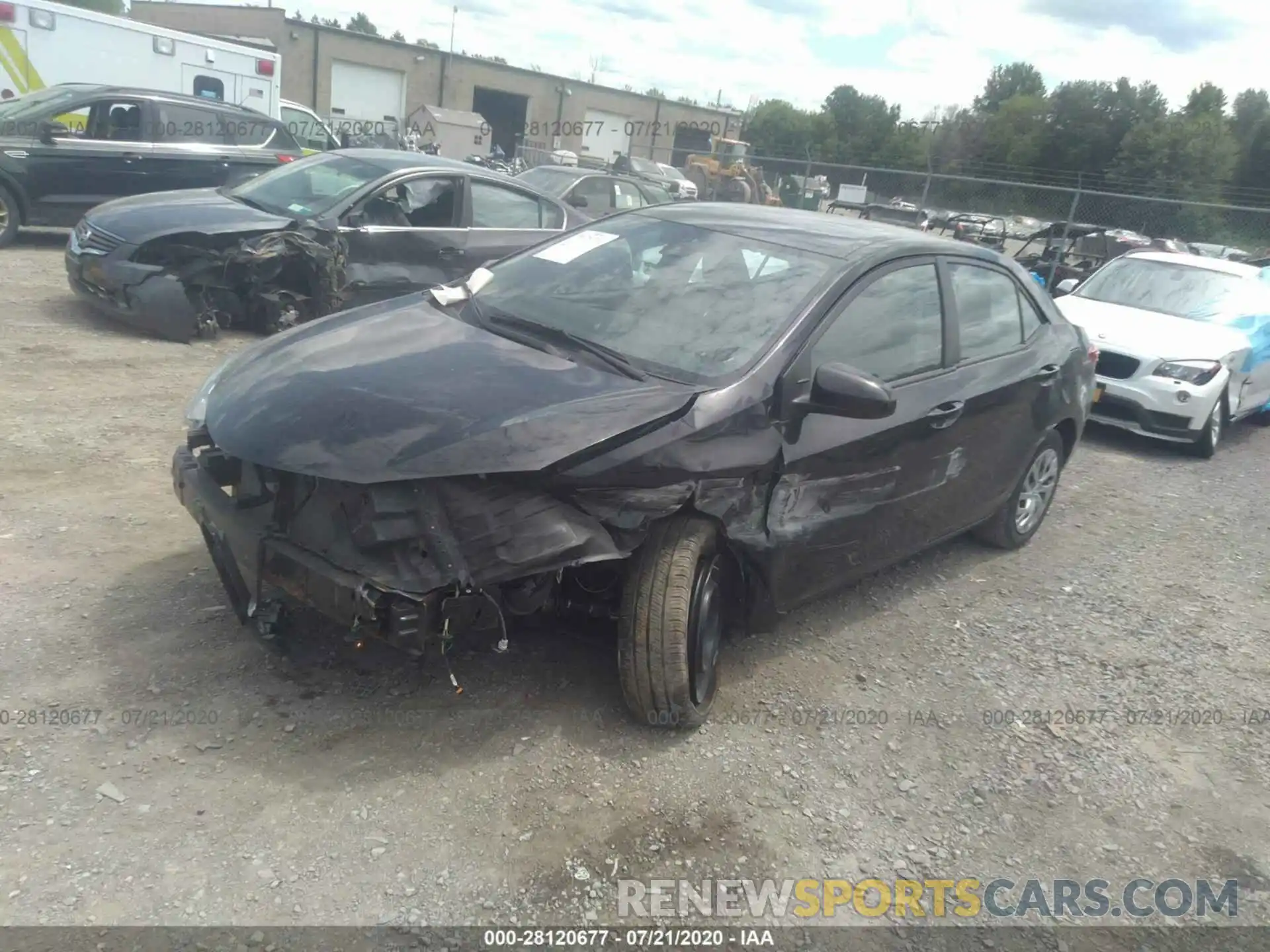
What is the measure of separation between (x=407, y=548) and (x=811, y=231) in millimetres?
2301

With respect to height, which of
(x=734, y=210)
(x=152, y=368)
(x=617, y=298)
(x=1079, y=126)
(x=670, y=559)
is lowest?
(x=152, y=368)

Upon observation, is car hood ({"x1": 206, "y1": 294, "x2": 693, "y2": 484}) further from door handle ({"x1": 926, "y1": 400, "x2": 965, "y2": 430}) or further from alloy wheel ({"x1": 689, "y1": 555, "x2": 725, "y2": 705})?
door handle ({"x1": 926, "y1": 400, "x2": 965, "y2": 430})

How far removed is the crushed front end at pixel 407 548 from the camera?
2844 mm

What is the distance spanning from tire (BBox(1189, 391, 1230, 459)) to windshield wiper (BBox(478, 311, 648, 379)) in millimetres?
6350

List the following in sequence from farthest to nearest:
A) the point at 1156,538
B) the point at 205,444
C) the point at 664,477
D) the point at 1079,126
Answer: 1. the point at 1079,126
2. the point at 1156,538
3. the point at 205,444
4. the point at 664,477

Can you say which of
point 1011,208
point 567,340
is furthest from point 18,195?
point 1011,208

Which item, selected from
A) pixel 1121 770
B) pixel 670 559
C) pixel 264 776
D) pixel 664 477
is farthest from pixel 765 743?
pixel 264 776

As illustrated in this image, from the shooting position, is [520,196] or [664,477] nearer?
[664,477]

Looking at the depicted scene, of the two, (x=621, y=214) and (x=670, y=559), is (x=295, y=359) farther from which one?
(x=621, y=214)

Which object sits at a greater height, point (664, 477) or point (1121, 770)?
point (664, 477)

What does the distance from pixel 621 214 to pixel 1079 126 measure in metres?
43.0

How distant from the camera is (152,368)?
6723mm

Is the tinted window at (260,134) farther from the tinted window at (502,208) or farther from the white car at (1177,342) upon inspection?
the white car at (1177,342)

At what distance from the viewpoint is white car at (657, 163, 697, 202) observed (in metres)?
25.2
